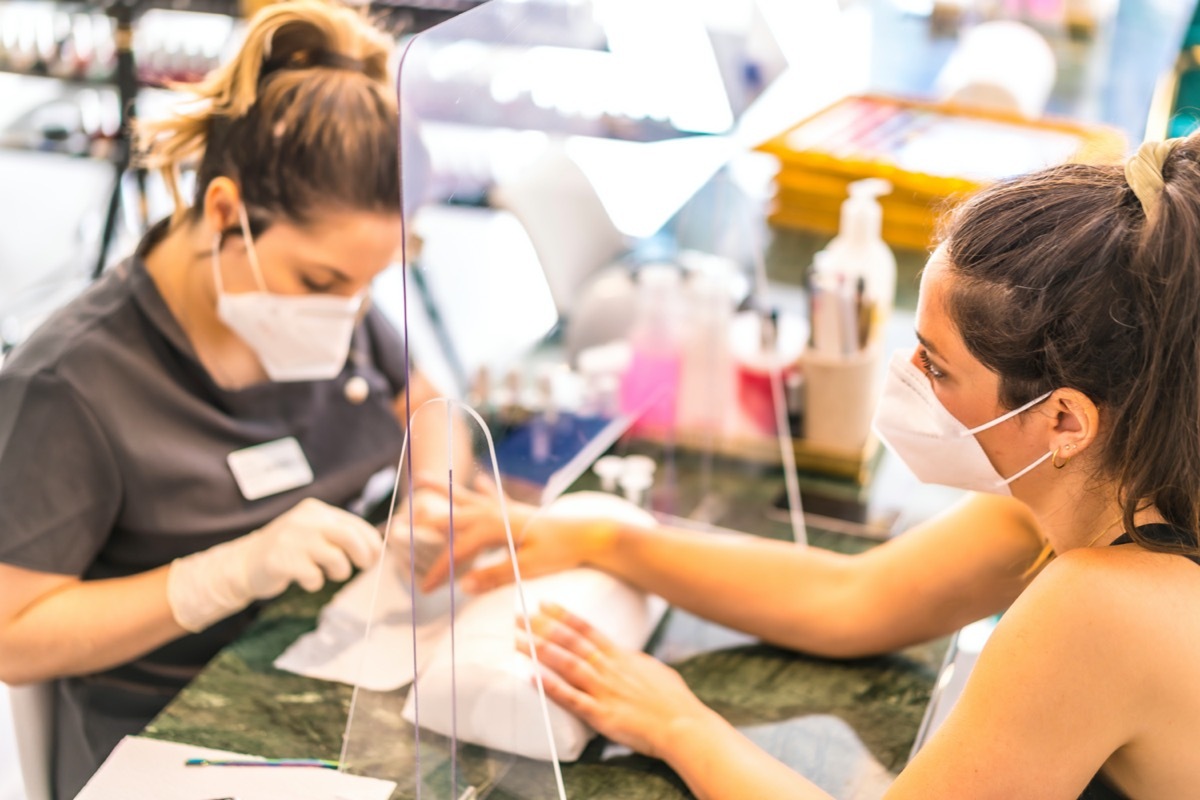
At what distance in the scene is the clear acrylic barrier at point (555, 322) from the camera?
1091mm

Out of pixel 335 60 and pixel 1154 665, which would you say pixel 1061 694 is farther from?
pixel 335 60

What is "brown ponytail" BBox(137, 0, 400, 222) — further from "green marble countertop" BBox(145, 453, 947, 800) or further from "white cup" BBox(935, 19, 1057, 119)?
"white cup" BBox(935, 19, 1057, 119)

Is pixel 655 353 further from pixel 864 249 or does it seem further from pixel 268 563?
pixel 268 563

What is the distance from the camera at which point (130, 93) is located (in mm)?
2770

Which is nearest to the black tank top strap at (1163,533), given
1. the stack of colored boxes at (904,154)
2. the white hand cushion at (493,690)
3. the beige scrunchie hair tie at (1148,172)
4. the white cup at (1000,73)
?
the beige scrunchie hair tie at (1148,172)

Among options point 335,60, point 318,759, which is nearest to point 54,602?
point 318,759

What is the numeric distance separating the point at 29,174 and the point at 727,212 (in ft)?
12.8

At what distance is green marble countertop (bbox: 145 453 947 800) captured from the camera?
1.22 m

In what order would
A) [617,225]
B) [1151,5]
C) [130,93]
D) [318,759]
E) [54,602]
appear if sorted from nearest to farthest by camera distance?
[318,759] < [54,602] < [617,225] < [130,93] < [1151,5]

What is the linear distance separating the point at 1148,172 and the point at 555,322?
65 centimetres

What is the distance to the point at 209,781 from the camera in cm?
119

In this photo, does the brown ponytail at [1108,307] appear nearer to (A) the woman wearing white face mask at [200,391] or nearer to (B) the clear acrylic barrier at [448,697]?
(B) the clear acrylic barrier at [448,697]

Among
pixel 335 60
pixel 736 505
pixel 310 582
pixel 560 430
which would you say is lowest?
pixel 736 505

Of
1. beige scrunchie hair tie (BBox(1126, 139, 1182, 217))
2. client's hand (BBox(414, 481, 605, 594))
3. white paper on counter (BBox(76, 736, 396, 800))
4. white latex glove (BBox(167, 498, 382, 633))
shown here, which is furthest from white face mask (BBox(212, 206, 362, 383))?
beige scrunchie hair tie (BBox(1126, 139, 1182, 217))
